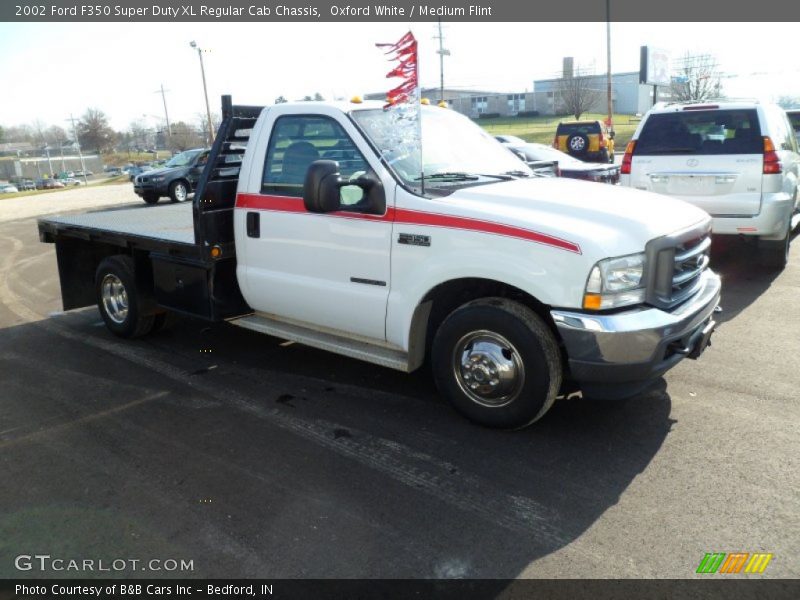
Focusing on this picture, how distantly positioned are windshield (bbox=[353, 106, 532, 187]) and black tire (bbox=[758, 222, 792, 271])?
457 centimetres

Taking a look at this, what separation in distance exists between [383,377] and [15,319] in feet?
15.8

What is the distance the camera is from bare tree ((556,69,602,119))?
2921 inches

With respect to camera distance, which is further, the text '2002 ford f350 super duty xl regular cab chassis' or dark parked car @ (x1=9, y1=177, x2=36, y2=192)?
dark parked car @ (x1=9, y1=177, x2=36, y2=192)

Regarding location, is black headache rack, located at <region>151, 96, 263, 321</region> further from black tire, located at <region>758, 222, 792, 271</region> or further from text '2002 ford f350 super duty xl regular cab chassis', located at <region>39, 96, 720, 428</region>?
black tire, located at <region>758, 222, 792, 271</region>

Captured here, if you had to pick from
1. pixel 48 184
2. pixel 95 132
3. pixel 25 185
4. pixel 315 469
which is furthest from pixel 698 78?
pixel 95 132

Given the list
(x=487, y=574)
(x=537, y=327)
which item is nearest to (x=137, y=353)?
(x=537, y=327)

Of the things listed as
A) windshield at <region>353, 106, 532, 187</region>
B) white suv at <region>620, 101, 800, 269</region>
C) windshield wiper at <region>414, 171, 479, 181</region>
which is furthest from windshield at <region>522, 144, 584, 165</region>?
windshield wiper at <region>414, 171, 479, 181</region>

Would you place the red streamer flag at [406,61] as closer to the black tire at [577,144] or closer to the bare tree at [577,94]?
the black tire at [577,144]

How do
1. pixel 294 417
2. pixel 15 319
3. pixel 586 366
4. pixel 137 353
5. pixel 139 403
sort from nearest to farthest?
pixel 586 366 → pixel 294 417 → pixel 139 403 → pixel 137 353 → pixel 15 319

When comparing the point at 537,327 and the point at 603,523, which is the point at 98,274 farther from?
the point at 603,523

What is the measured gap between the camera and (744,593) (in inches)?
109

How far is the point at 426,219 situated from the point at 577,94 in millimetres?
75768

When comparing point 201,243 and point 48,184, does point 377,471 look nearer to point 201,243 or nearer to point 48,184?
point 201,243

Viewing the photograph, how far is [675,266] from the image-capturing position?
13.2ft
